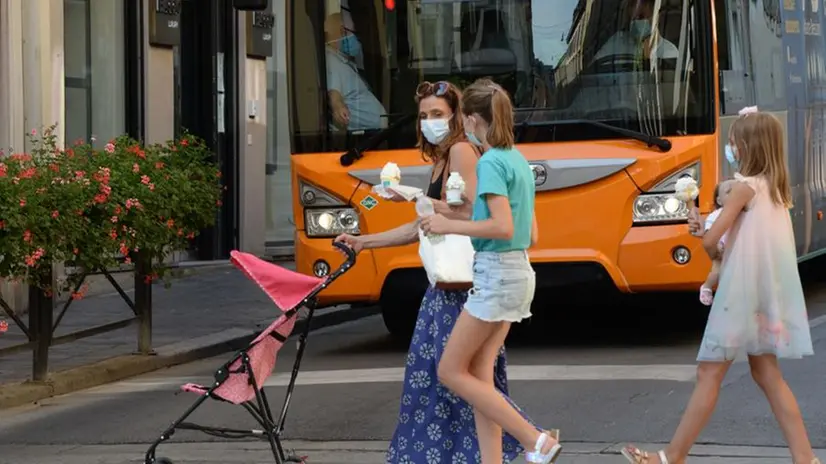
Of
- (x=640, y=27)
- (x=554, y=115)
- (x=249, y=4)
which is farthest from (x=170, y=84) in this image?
(x=640, y=27)

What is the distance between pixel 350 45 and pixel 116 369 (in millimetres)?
2828

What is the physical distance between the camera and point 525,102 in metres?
11.0

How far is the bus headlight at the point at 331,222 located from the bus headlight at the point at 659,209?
1.96 m

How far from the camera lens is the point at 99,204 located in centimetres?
1033

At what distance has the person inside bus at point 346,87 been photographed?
11.3 meters

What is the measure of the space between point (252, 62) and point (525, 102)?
30.6 ft

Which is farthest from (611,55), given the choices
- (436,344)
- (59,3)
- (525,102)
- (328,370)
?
(59,3)

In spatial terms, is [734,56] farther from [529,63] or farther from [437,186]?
[437,186]

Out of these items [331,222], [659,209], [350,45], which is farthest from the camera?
[350,45]

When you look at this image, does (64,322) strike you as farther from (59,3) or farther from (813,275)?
(813,275)

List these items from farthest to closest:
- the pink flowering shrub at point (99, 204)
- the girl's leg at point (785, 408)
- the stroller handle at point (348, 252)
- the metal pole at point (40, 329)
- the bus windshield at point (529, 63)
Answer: the bus windshield at point (529, 63)
the metal pole at point (40, 329)
the pink flowering shrub at point (99, 204)
the stroller handle at point (348, 252)
the girl's leg at point (785, 408)

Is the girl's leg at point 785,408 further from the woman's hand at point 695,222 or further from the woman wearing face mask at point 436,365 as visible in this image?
the woman wearing face mask at point 436,365

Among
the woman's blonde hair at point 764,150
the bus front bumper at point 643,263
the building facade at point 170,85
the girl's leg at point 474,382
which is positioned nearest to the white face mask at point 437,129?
the girl's leg at point 474,382

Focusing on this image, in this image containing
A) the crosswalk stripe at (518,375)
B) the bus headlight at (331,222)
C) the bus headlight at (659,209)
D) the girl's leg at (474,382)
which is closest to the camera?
the girl's leg at (474,382)
